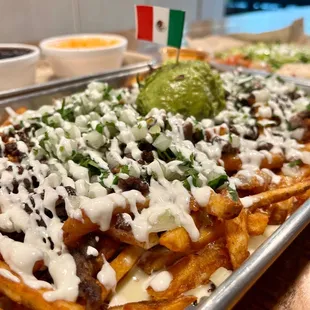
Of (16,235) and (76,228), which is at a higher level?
(76,228)

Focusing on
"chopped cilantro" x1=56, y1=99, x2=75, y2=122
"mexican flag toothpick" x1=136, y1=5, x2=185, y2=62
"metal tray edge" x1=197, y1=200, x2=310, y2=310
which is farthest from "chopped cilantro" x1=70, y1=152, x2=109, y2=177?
"mexican flag toothpick" x1=136, y1=5, x2=185, y2=62

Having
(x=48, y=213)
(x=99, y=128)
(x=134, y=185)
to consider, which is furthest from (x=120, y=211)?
(x=99, y=128)

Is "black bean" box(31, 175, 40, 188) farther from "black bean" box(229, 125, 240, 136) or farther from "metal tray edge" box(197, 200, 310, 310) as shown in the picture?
"black bean" box(229, 125, 240, 136)

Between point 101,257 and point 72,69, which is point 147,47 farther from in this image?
point 101,257

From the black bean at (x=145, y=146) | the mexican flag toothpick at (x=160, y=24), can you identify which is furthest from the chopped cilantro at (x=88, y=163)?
the mexican flag toothpick at (x=160, y=24)

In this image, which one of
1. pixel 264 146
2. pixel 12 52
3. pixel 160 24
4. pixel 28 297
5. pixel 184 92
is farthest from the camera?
pixel 12 52

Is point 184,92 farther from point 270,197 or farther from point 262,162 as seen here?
point 270,197

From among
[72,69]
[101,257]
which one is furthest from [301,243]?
[72,69]
